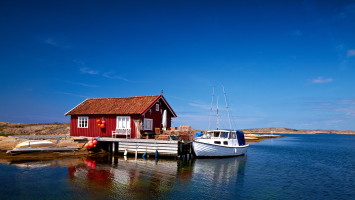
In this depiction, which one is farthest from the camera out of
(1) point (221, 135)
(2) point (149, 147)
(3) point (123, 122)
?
(1) point (221, 135)

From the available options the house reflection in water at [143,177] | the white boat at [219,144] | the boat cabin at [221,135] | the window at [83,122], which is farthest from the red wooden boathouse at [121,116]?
the boat cabin at [221,135]

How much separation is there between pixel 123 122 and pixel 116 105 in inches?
133

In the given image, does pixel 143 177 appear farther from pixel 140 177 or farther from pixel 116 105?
pixel 116 105

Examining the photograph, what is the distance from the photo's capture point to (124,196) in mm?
14758

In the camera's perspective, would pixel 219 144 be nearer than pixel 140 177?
No

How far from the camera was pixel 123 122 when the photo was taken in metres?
32.2

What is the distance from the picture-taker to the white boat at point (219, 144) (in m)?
30.5

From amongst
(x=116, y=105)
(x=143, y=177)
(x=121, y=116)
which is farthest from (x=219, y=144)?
(x=143, y=177)

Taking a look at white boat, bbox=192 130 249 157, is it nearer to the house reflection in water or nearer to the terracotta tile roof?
the house reflection in water

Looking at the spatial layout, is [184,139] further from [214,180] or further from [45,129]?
[45,129]

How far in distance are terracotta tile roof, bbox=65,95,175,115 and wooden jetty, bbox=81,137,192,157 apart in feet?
11.7

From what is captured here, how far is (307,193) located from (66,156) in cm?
2316

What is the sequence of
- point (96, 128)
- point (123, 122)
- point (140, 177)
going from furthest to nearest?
point (96, 128) → point (123, 122) → point (140, 177)

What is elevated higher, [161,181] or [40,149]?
[40,149]
